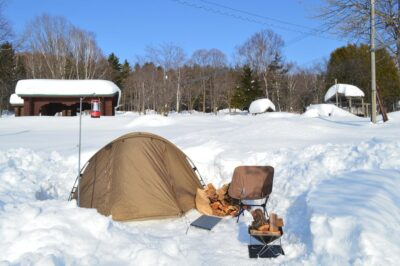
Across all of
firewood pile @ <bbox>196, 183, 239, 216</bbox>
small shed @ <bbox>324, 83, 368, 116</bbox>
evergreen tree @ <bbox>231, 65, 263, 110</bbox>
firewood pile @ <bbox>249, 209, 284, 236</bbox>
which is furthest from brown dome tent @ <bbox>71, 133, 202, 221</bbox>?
evergreen tree @ <bbox>231, 65, 263, 110</bbox>

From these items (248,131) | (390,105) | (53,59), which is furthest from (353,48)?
(248,131)

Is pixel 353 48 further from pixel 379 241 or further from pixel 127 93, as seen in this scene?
pixel 379 241

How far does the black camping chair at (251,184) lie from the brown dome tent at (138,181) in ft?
3.29

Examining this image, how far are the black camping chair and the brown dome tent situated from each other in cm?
100

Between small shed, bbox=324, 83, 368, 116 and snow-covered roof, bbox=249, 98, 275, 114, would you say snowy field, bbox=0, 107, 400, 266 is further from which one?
snow-covered roof, bbox=249, 98, 275, 114

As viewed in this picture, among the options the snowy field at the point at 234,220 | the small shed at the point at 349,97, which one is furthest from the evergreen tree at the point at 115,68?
the snowy field at the point at 234,220

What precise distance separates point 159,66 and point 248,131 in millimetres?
43566

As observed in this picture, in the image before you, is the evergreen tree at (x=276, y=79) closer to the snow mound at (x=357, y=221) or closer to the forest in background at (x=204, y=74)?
the forest in background at (x=204, y=74)

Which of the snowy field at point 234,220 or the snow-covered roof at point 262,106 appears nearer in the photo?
the snowy field at point 234,220

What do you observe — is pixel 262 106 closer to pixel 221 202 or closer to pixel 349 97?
pixel 349 97

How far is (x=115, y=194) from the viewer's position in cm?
696

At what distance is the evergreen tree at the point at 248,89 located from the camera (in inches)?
2002

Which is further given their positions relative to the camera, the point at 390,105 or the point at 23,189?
the point at 390,105

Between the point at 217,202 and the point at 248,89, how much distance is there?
44.6 m
